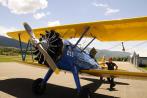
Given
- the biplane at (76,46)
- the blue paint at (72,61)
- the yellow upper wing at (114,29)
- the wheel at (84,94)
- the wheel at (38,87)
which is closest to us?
the biplane at (76,46)

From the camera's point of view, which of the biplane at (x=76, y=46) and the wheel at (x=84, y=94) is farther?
the wheel at (x=84, y=94)

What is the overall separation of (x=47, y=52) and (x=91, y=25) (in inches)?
80.8

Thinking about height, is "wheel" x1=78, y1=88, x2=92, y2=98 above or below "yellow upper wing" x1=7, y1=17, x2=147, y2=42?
below

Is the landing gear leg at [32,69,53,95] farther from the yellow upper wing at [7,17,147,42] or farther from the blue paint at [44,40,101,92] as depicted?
the yellow upper wing at [7,17,147,42]

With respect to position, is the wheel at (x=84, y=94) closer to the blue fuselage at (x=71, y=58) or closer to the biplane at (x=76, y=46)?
the biplane at (x=76, y=46)

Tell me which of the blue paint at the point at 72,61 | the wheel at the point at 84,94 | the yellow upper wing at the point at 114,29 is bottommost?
the wheel at the point at 84,94

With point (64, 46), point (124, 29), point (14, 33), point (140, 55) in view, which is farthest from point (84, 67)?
point (140, 55)

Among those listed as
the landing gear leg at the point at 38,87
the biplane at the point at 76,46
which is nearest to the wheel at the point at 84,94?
the biplane at the point at 76,46

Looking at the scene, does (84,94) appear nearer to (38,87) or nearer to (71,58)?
(71,58)

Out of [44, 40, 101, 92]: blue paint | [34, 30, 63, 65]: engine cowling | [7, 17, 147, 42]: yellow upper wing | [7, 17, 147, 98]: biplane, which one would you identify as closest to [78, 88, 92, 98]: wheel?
[7, 17, 147, 98]: biplane

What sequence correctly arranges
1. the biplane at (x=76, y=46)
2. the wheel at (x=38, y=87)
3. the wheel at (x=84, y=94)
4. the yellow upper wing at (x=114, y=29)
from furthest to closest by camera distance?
the wheel at (x=38, y=87) → the yellow upper wing at (x=114, y=29) → the wheel at (x=84, y=94) → the biplane at (x=76, y=46)

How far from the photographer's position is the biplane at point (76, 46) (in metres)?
8.59

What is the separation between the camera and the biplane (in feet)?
28.2

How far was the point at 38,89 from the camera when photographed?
9.88 m
